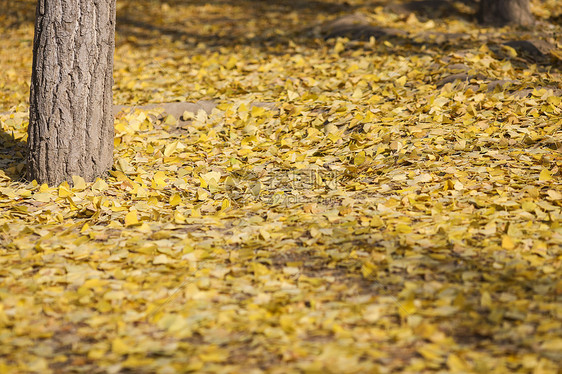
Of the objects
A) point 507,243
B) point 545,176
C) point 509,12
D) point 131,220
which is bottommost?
point 131,220

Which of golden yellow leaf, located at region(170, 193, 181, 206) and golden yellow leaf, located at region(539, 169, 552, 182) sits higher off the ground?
golden yellow leaf, located at region(539, 169, 552, 182)

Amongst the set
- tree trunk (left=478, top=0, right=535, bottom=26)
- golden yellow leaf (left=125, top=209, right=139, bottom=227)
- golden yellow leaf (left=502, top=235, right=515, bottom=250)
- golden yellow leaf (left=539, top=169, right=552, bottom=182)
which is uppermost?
tree trunk (left=478, top=0, right=535, bottom=26)

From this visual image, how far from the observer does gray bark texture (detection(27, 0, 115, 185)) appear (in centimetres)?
388

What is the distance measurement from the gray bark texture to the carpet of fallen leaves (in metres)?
0.19

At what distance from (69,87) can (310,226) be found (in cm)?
200

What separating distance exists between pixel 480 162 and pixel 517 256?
1148 mm

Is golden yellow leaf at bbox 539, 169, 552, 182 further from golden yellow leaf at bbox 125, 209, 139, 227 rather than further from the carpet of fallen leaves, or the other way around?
golden yellow leaf at bbox 125, 209, 139, 227

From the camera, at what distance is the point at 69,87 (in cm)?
392

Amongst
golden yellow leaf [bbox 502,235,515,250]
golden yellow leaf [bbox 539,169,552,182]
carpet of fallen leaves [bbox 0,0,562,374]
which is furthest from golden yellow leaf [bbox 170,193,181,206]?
golden yellow leaf [bbox 539,169,552,182]

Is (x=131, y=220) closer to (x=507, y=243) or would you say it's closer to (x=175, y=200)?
(x=175, y=200)

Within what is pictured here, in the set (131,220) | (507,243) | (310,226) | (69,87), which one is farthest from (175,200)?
(507,243)

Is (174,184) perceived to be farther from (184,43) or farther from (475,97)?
(184,43)

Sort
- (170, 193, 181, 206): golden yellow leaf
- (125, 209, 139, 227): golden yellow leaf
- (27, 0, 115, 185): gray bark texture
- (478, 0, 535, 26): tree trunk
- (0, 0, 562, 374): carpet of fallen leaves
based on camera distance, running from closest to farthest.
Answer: (0, 0, 562, 374): carpet of fallen leaves → (125, 209, 139, 227): golden yellow leaf → (170, 193, 181, 206): golden yellow leaf → (27, 0, 115, 185): gray bark texture → (478, 0, 535, 26): tree trunk

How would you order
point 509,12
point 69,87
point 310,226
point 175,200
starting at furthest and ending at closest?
point 509,12, point 69,87, point 175,200, point 310,226
